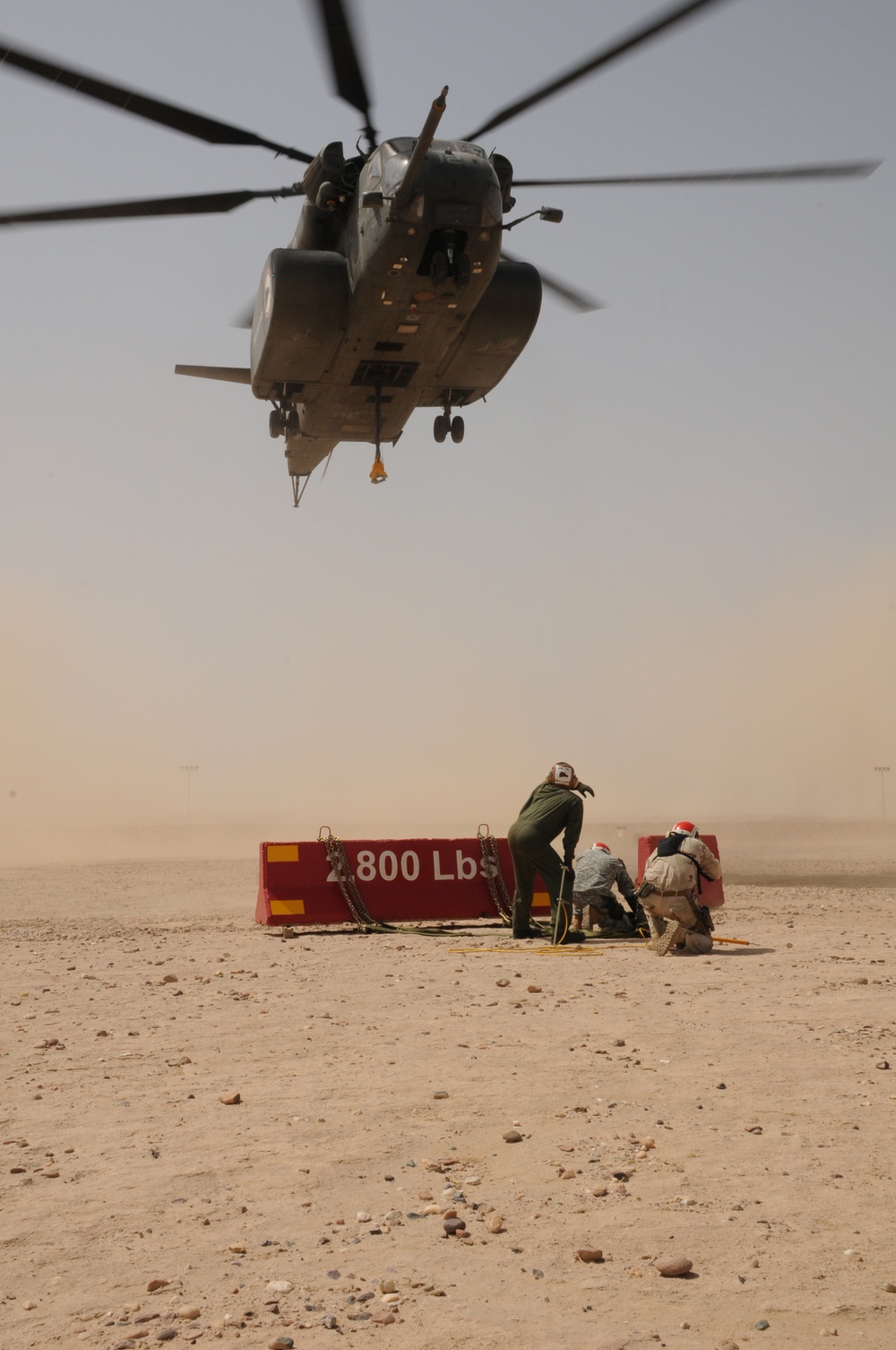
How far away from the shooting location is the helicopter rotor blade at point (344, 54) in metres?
8.68

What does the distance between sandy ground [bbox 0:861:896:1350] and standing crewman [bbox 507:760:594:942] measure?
203 cm

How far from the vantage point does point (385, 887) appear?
1261cm

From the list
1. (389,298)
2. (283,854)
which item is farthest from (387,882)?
(389,298)

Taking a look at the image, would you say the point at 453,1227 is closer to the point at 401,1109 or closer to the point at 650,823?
the point at 401,1109

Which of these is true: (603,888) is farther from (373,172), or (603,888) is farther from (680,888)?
(373,172)

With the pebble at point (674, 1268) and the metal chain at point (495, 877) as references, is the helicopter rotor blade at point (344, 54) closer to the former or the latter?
the metal chain at point (495, 877)

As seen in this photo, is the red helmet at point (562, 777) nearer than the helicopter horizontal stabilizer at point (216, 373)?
Yes

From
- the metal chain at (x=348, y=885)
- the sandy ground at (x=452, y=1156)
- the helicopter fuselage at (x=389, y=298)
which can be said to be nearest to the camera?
the sandy ground at (x=452, y=1156)

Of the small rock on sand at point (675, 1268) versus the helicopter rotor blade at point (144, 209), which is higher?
the helicopter rotor blade at point (144, 209)

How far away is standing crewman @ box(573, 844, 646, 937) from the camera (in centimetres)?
1135

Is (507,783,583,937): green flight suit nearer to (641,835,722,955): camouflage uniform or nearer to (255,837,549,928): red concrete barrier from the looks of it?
(641,835,722,955): camouflage uniform

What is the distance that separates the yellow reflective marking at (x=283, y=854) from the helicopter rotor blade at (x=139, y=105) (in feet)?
23.2

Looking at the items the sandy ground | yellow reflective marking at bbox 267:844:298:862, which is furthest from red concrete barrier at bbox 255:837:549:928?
the sandy ground

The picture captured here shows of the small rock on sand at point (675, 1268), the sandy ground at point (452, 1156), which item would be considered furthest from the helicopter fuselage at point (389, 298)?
the small rock on sand at point (675, 1268)
